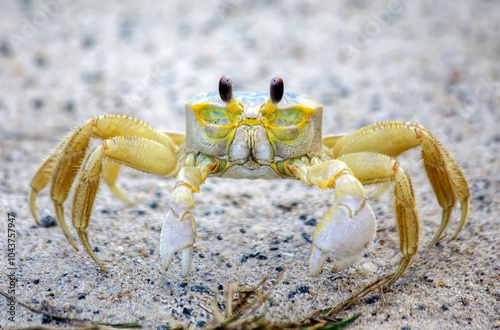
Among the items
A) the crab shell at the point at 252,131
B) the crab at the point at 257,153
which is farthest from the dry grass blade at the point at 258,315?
the crab shell at the point at 252,131

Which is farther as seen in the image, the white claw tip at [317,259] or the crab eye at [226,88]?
the crab eye at [226,88]

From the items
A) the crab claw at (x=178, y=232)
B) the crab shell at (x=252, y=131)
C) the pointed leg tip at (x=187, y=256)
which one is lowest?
the pointed leg tip at (x=187, y=256)

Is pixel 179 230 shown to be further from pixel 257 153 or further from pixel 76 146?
pixel 76 146

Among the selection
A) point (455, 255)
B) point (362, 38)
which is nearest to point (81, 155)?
point (455, 255)

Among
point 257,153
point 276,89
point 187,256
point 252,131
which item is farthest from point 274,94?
point 187,256

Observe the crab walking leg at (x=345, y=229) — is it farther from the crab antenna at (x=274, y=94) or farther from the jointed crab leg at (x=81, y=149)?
the jointed crab leg at (x=81, y=149)

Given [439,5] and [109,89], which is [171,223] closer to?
[109,89]

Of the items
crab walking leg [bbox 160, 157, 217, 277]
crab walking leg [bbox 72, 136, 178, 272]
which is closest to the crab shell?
crab walking leg [bbox 72, 136, 178, 272]
